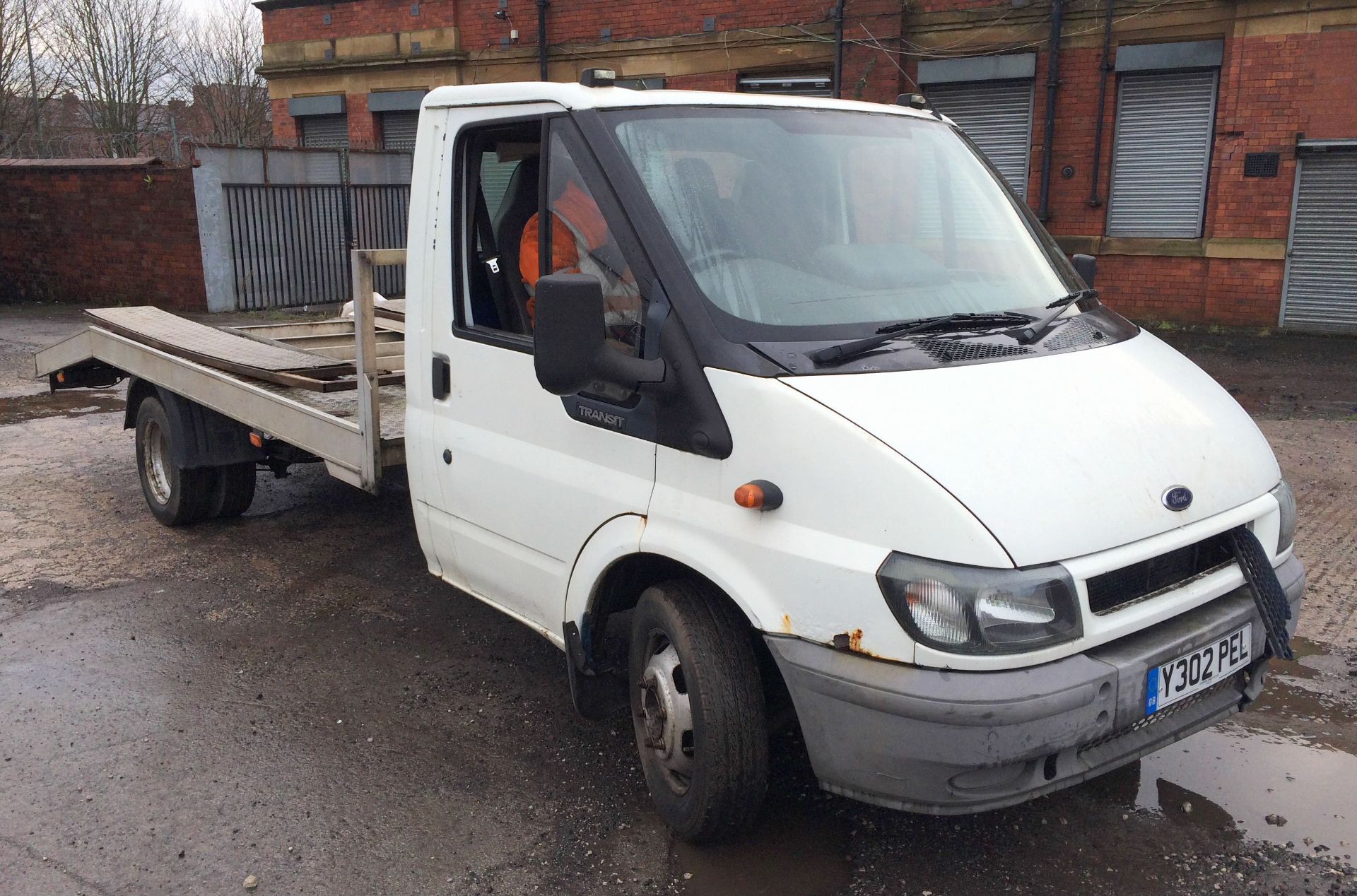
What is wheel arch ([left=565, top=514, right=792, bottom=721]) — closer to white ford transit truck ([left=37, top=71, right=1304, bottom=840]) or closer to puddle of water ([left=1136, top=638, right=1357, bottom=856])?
white ford transit truck ([left=37, top=71, right=1304, bottom=840])

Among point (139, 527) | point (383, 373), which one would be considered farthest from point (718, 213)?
point (139, 527)

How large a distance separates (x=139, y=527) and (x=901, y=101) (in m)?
4.94

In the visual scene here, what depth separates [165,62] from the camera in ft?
105

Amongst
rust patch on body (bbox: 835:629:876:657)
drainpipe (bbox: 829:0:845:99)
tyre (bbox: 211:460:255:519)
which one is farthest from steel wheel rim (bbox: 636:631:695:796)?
drainpipe (bbox: 829:0:845:99)

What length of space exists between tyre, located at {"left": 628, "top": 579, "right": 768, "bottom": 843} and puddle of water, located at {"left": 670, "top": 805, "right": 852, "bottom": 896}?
0.08 m

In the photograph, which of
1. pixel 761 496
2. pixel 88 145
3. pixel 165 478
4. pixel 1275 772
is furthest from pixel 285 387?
pixel 88 145

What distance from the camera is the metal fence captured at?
57.7ft

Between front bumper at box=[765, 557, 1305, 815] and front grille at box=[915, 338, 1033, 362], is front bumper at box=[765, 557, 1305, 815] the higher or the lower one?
the lower one

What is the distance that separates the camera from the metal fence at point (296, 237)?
17.6m

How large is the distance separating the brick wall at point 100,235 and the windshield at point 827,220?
15.9 m

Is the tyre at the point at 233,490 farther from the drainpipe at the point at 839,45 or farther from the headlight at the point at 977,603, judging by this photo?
the drainpipe at the point at 839,45

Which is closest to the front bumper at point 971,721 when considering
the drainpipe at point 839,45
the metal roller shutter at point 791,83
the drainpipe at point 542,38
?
the drainpipe at point 839,45

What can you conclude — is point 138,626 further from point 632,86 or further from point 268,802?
point 632,86

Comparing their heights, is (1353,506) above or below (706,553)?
below
